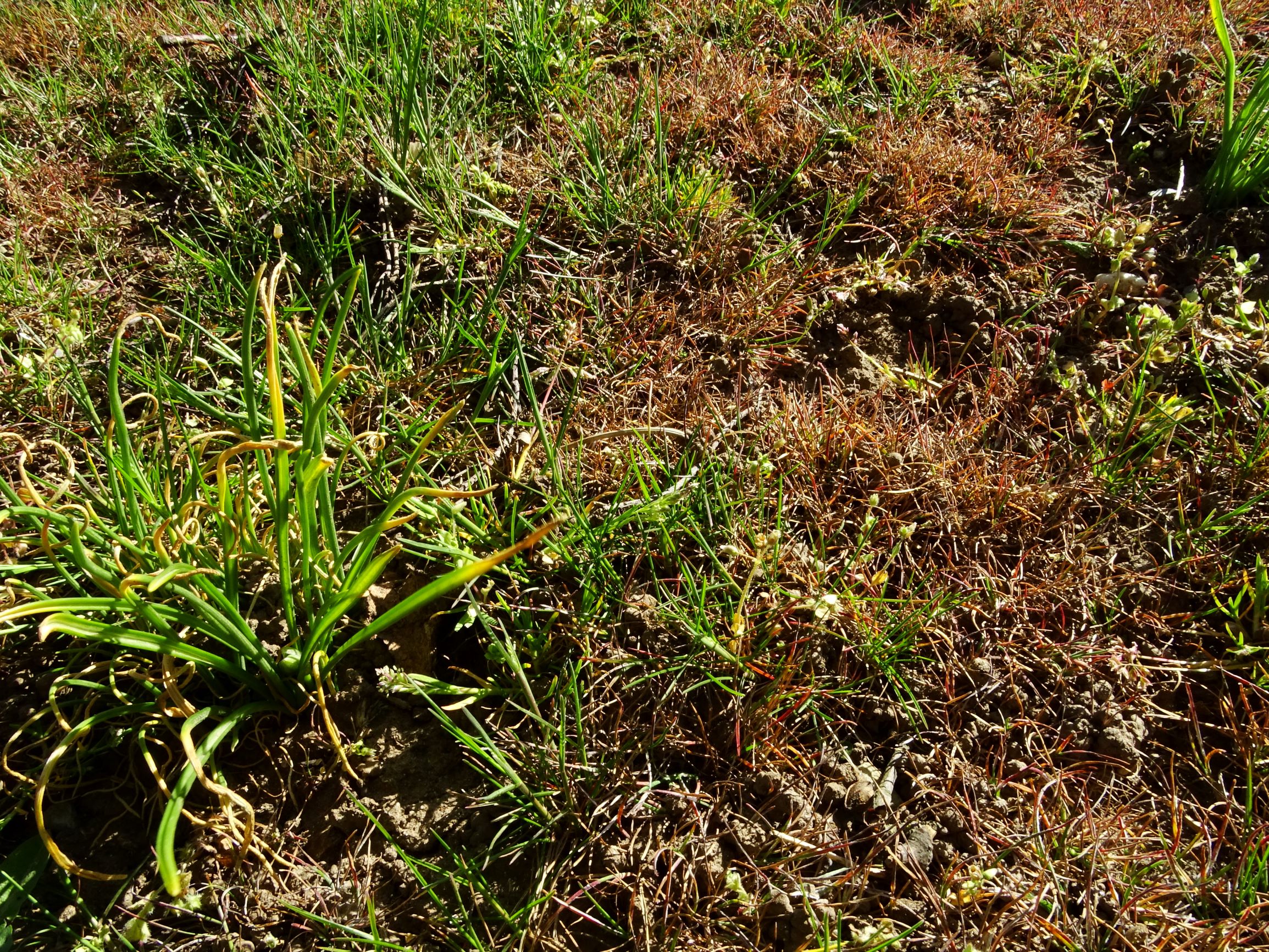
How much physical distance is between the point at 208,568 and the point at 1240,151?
242 cm

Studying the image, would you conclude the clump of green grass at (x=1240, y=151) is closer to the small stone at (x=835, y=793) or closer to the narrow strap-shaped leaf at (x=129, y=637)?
the small stone at (x=835, y=793)

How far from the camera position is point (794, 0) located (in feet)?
8.14

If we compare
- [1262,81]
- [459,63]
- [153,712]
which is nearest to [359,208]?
[459,63]

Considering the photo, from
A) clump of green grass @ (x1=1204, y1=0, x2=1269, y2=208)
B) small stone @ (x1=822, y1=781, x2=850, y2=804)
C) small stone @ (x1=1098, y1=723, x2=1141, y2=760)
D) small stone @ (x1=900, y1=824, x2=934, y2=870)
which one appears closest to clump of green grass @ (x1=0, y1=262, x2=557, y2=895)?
small stone @ (x1=822, y1=781, x2=850, y2=804)

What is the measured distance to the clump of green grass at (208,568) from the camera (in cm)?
116

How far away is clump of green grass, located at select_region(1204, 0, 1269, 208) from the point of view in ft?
6.26

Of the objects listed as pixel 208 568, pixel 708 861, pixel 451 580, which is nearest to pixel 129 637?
pixel 208 568

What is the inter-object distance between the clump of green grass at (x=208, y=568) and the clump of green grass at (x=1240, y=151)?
6.56 feet

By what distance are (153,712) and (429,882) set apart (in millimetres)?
545

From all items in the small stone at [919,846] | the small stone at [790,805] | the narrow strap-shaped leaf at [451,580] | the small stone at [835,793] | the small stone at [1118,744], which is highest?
the narrow strap-shaped leaf at [451,580]

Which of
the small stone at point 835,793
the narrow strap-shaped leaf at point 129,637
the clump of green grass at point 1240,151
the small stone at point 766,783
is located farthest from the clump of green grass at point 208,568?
the clump of green grass at point 1240,151

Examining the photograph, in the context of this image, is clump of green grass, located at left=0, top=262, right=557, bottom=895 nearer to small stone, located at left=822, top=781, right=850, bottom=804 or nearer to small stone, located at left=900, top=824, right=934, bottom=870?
small stone, located at left=822, top=781, right=850, bottom=804

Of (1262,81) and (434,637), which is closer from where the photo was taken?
(434,637)

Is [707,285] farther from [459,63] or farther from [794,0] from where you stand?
[794,0]
